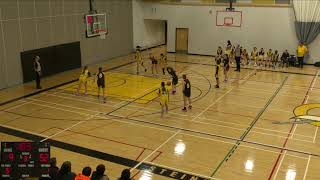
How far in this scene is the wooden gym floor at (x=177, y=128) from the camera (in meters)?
Answer: 11.0

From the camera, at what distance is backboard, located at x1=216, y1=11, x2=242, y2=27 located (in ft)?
90.5

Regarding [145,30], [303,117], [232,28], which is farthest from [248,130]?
[145,30]

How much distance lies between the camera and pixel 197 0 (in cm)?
2947

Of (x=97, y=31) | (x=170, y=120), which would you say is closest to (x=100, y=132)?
(x=170, y=120)

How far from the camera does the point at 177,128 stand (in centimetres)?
1393

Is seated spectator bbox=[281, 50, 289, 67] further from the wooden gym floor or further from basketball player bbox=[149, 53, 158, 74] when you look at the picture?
basketball player bbox=[149, 53, 158, 74]

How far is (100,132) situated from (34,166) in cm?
563

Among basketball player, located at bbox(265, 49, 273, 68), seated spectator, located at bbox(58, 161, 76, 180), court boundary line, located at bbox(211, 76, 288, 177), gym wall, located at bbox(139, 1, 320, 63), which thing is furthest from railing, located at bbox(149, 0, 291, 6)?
seated spectator, located at bbox(58, 161, 76, 180)

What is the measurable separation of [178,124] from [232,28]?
15801mm

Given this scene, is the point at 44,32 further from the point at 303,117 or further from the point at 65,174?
the point at 65,174

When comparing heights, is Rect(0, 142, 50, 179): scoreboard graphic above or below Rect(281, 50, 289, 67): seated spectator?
below

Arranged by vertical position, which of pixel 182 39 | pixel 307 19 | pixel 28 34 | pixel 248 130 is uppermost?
pixel 307 19

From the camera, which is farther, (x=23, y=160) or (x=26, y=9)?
(x=26, y=9)

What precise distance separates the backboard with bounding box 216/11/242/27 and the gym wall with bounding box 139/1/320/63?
0.99ft
